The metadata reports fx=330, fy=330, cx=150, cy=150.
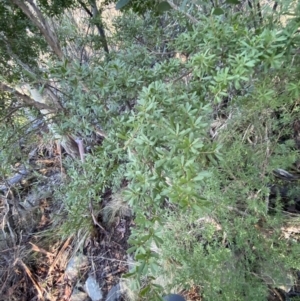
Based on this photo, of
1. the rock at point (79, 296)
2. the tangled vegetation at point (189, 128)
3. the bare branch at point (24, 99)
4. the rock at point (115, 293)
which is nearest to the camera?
the tangled vegetation at point (189, 128)

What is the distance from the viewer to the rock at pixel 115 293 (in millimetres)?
1789

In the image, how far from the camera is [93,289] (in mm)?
1895

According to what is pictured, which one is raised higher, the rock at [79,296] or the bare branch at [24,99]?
the bare branch at [24,99]

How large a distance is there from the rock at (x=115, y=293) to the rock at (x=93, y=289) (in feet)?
0.21

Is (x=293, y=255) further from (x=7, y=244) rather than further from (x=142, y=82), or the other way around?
(x=7, y=244)

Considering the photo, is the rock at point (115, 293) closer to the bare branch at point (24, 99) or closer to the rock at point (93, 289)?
the rock at point (93, 289)

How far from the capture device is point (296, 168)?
144 cm

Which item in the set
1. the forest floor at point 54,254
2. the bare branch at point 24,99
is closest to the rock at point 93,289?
the forest floor at point 54,254

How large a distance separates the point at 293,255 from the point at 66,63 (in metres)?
0.97

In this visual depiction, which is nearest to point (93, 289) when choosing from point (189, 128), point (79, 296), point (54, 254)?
point (79, 296)

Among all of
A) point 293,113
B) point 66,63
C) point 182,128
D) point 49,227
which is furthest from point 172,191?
point 49,227

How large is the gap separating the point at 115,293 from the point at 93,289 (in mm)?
159

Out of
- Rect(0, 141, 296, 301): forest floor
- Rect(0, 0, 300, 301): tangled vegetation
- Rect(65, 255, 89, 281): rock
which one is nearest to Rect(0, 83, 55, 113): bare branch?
Rect(0, 0, 300, 301): tangled vegetation

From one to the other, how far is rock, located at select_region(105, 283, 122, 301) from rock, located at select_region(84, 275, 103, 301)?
6cm
